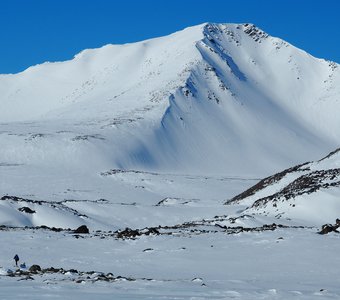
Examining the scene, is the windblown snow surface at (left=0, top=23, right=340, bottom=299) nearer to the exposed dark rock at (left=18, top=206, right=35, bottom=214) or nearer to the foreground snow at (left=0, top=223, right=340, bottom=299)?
the foreground snow at (left=0, top=223, right=340, bottom=299)

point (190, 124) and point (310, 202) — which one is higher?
point (190, 124)

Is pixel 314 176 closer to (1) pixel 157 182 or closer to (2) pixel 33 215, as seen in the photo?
(2) pixel 33 215

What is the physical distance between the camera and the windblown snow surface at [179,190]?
62.2ft

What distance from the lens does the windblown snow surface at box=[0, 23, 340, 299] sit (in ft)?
62.2

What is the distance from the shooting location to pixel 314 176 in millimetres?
51844

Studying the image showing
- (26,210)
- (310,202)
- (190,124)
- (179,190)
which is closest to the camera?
(310,202)

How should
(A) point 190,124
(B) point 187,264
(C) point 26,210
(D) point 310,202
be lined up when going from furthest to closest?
(A) point 190,124 < (C) point 26,210 < (D) point 310,202 < (B) point 187,264

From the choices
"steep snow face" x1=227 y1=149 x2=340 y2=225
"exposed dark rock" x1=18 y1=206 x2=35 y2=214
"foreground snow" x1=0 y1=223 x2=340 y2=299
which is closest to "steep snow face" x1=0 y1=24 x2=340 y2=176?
"exposed dark rock" x1=18 y1=206 x2=35 y2=214

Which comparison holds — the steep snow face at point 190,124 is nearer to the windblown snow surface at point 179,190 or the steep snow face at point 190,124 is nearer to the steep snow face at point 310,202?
A: the windblown snow surface at point 179,190

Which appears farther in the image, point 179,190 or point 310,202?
point 179,190

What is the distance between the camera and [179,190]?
86562 mm

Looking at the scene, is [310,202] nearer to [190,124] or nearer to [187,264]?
[187,264]

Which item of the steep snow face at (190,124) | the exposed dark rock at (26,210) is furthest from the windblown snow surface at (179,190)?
the steep snow face at (190,124)

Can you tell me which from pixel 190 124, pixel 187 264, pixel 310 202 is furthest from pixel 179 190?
pixel 190 124
